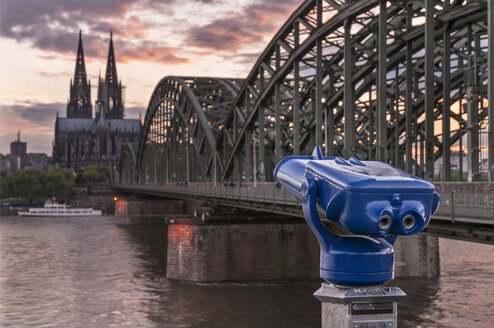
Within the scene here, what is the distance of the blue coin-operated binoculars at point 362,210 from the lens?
627cm

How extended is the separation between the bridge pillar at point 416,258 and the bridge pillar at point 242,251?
5271 millimetres

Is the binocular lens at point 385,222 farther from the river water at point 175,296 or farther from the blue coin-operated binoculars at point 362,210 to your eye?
the river water at point 175,296

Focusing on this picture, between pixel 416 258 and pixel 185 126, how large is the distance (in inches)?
2397

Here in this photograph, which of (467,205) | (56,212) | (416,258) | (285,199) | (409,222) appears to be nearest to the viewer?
(409,222)

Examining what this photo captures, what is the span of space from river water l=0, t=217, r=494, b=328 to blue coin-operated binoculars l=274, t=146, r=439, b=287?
85.0ft

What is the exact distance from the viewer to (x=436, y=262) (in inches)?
1767

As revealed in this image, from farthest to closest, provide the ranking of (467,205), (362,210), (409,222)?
(467,205) < (409,222) < (362,210)

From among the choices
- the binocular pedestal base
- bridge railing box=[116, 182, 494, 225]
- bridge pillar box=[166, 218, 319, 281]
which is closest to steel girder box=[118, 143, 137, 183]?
bridge railing box=[116, 182, 494, 225]

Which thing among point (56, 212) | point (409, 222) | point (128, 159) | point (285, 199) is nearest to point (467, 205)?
point (409, 222)

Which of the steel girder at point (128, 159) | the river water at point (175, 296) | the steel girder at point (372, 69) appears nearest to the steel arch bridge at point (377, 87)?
the steel girder at point (372, 69)

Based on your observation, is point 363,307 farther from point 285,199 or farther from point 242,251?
point 242,251

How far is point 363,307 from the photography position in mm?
6535

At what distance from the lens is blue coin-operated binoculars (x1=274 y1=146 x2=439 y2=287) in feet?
20.6

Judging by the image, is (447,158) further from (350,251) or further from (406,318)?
(350,251)
